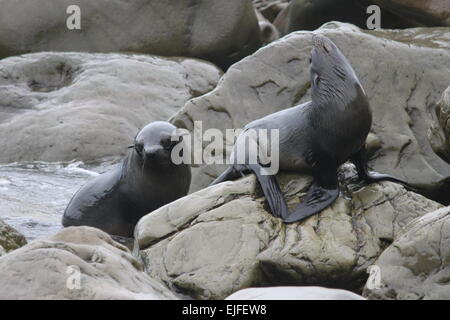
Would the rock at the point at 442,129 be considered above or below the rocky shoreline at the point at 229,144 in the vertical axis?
above

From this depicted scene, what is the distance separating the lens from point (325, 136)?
284 inches

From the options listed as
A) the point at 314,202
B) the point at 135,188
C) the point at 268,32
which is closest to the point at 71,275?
the point at 314,202

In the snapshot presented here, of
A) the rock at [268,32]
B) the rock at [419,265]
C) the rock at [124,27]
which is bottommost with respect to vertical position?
the rock at [268,32]

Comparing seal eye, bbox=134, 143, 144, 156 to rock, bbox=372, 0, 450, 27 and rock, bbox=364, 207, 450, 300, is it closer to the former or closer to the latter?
rock, bbox=364, 207, 450, 300

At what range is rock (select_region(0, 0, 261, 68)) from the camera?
15.0m

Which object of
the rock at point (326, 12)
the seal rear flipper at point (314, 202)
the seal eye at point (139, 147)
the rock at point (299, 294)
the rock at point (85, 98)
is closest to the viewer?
the rock at point (299, 294)

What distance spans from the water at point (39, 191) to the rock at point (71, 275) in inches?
141

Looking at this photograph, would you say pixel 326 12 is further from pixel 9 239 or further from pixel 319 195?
pixel 9 239

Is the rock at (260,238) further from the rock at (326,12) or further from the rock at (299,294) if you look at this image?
the rock at (326,12)

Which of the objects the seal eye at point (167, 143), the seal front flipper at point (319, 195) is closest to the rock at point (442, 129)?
the seal front flipper at point (319, 195)

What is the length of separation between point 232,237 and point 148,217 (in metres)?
0.81

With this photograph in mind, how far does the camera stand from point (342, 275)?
645cm

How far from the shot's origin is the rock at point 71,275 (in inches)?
180

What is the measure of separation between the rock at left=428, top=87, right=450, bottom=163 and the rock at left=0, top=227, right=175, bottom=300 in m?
3.16
